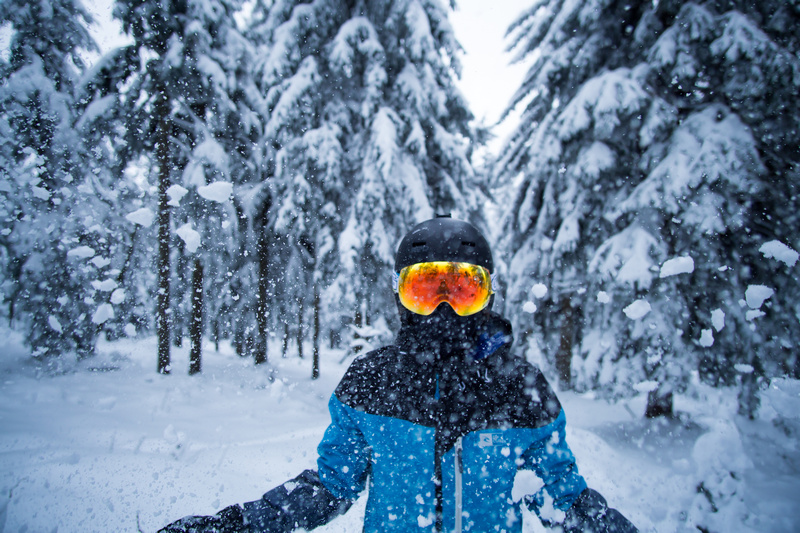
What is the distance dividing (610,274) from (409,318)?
4.69 metres

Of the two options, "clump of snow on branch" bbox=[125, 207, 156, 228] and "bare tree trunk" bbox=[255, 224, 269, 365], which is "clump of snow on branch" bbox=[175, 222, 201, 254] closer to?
"clump of snow on branch" bbox=[125, 207, 156, 228]

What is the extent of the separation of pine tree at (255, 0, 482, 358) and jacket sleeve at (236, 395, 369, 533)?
535 centimetres

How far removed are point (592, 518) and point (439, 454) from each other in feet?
2.16

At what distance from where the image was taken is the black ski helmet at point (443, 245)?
1.92m

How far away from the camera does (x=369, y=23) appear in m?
7.44

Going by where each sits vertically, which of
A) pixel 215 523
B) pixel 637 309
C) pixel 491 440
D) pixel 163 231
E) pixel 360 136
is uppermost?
pixel 360 136

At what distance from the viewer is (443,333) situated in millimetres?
1636

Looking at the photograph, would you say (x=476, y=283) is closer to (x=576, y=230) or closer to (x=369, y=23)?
(x=576, y=230)

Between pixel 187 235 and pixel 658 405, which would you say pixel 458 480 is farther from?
pixel 187 235

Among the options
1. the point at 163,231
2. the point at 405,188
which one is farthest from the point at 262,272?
the point at 405,188

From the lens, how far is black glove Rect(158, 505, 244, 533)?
126 centimetres

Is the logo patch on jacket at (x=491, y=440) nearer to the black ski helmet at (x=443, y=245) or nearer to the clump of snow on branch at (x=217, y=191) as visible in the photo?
the black ski helmet at (x=443, y=245)

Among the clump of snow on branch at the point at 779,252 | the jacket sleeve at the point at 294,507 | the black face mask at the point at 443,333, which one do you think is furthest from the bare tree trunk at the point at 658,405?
the jacket sleeve at the point at 294,507

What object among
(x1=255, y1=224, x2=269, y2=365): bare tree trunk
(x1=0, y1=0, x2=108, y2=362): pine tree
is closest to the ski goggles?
(x1=0, y1=0, x2=108, y2=362): pine tree
